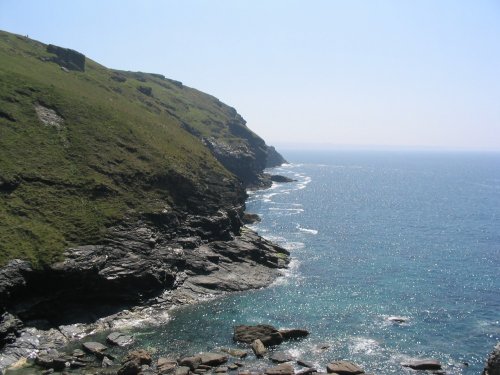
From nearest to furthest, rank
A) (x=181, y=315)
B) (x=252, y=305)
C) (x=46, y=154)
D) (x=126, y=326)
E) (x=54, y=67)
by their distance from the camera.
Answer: (x=126, y=326) → (x=181, y=315) → (x=252, y=305) → (x=46, y=154) → (x=54, y=67)

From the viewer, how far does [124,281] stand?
69.0 m

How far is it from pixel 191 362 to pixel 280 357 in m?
10.5

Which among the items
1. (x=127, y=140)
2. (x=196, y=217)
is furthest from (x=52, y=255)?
(x=127, y=140)

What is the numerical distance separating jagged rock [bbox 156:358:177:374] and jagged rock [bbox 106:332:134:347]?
287 inches

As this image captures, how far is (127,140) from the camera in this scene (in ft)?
344

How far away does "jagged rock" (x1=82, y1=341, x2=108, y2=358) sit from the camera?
2088 inches

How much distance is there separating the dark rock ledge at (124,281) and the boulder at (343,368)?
26843 mm

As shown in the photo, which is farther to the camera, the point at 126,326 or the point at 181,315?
the point at 181,315

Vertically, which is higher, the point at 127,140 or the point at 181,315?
the point at 127,140

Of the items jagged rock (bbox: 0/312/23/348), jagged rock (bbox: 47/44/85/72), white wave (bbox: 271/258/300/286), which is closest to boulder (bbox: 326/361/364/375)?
white wave (bbox: 271/258/300/286)

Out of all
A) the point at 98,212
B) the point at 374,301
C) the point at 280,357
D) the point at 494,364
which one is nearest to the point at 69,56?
the point at 98,212

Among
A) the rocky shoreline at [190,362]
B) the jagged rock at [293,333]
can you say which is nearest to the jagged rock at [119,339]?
the rocky shoreline at [190,362]

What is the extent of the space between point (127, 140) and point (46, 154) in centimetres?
2274

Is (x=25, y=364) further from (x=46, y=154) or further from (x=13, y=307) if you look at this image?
(x=46, y=154)
